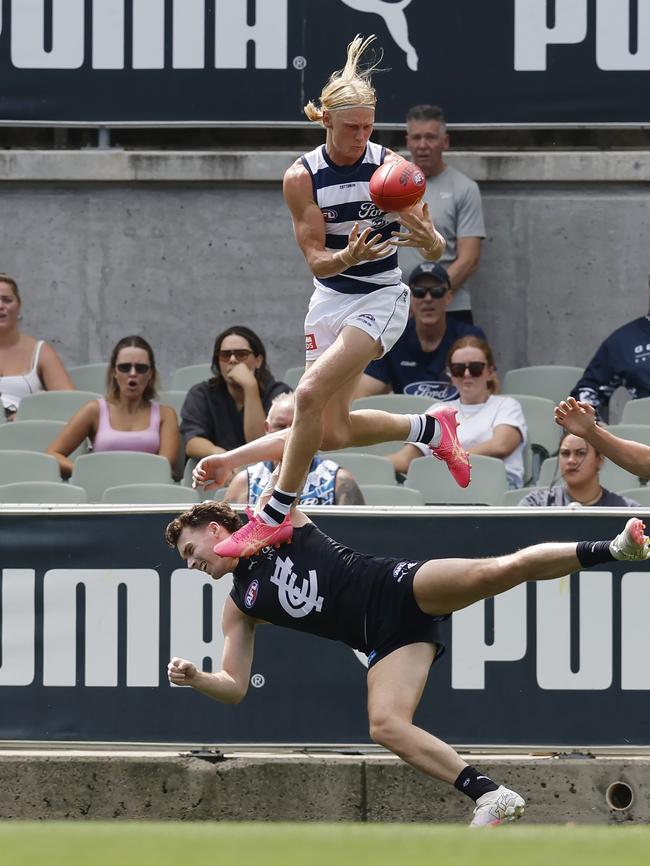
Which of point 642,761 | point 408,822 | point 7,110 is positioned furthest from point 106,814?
point 7,110

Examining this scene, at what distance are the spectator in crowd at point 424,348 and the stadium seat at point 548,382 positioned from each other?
1.84 feet

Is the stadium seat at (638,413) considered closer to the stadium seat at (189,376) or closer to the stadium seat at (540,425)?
the stadium seat at (540,425)

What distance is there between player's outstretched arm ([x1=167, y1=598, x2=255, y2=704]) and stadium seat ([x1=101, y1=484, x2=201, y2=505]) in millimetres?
1887

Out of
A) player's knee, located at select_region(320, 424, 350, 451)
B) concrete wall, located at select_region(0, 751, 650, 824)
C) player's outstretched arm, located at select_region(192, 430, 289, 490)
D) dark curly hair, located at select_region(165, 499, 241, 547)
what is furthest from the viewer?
concrete wall, located at select_region(0, 751, 650, 824)

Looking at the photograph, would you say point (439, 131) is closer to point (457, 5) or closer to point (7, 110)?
point (457, 5)

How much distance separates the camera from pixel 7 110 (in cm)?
1270

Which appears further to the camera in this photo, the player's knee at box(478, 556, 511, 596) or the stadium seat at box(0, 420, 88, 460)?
the stadium seat at box(0, 420, 88, 460)

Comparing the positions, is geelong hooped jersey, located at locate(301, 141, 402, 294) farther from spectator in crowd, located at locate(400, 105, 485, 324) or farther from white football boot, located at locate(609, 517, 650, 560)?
spectator in crowd, located at locate(400, 105, 485, 324)


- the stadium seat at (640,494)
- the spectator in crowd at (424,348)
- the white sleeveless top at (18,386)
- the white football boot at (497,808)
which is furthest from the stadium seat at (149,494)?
the white football boot at (497,808)

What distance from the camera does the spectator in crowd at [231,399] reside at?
10766mm

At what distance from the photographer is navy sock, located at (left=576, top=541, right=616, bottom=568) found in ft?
23.2

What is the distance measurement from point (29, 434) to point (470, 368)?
9.50 feet

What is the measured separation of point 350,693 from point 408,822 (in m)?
0.73

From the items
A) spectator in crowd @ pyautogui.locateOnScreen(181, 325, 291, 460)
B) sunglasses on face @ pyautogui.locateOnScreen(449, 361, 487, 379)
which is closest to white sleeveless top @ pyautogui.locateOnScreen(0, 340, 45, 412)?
spectator in crowd @ pyautogui.locateOnScreen(181, 325, 291, 460)
